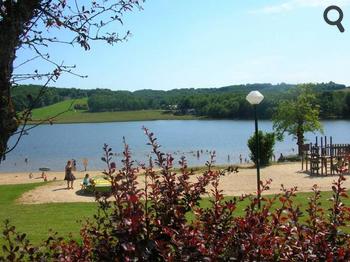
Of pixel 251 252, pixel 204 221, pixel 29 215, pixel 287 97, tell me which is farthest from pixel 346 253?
pixel 287 97

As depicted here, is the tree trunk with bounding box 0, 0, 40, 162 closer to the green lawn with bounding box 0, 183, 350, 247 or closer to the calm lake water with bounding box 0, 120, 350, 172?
the green lawn with bounding box 0, 183, 350, 247

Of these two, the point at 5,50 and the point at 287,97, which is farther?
the point at 287,97

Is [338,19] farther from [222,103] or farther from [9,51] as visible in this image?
[222,103]

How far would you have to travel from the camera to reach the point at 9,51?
8.98 ft

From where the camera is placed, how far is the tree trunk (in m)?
2.74

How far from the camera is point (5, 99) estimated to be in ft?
9.29

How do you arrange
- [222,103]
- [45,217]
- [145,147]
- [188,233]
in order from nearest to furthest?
[188,233], [45,217], [145,147], [222,103]

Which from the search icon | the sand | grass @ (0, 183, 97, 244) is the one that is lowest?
the sand

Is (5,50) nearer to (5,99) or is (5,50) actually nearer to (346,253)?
(5,99)

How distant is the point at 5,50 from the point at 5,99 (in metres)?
0.29

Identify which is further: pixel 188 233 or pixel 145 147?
pixel 145 147

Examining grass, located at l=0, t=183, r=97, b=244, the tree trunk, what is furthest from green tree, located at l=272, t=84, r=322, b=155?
the tree trunk

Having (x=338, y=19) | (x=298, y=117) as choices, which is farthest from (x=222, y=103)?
(x=338, y=19)

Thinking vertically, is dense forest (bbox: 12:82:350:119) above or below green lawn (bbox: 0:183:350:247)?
above
